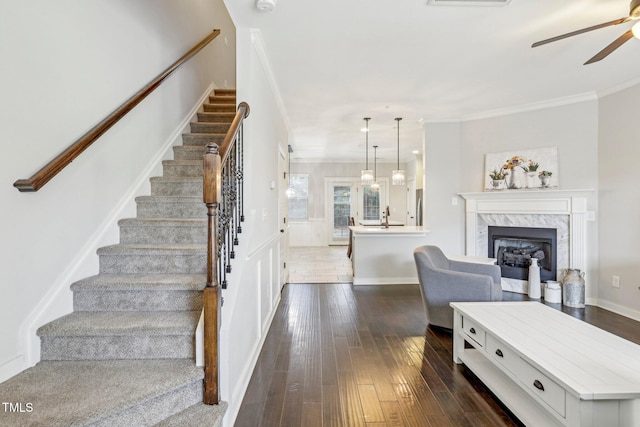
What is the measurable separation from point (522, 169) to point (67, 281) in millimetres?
5293

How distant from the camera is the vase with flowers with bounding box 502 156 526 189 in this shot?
4.37 m

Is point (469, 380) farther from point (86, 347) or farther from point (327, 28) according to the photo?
point (327, 28)

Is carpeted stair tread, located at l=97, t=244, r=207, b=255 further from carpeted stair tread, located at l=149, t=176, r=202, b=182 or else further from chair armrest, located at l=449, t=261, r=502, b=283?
chair armrest, located at l=449, t=261, r=502, b=283

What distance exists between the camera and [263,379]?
2.28 meters

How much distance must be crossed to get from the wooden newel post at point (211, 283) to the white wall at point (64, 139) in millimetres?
998

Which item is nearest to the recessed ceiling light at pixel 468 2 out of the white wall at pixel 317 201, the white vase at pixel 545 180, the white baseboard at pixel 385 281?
the white vase at pixel 545 180

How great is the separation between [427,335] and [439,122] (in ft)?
11.2

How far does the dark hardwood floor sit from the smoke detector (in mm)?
2717

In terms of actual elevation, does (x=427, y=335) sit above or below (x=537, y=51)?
below

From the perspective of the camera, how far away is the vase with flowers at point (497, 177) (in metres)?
4.48

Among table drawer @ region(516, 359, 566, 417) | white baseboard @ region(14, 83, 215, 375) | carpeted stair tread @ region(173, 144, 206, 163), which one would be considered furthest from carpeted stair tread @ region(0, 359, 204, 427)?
carpeted stair tread @ region(173, 144, 206, 163)

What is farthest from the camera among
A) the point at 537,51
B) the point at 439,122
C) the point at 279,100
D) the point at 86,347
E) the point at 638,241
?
the point at 439,122

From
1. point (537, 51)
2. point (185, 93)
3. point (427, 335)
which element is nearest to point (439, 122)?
point (537, 51)

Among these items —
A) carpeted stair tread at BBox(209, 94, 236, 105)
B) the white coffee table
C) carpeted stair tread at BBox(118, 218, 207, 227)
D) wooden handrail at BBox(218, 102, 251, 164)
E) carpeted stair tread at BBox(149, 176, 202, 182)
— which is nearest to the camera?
the white coffee table
